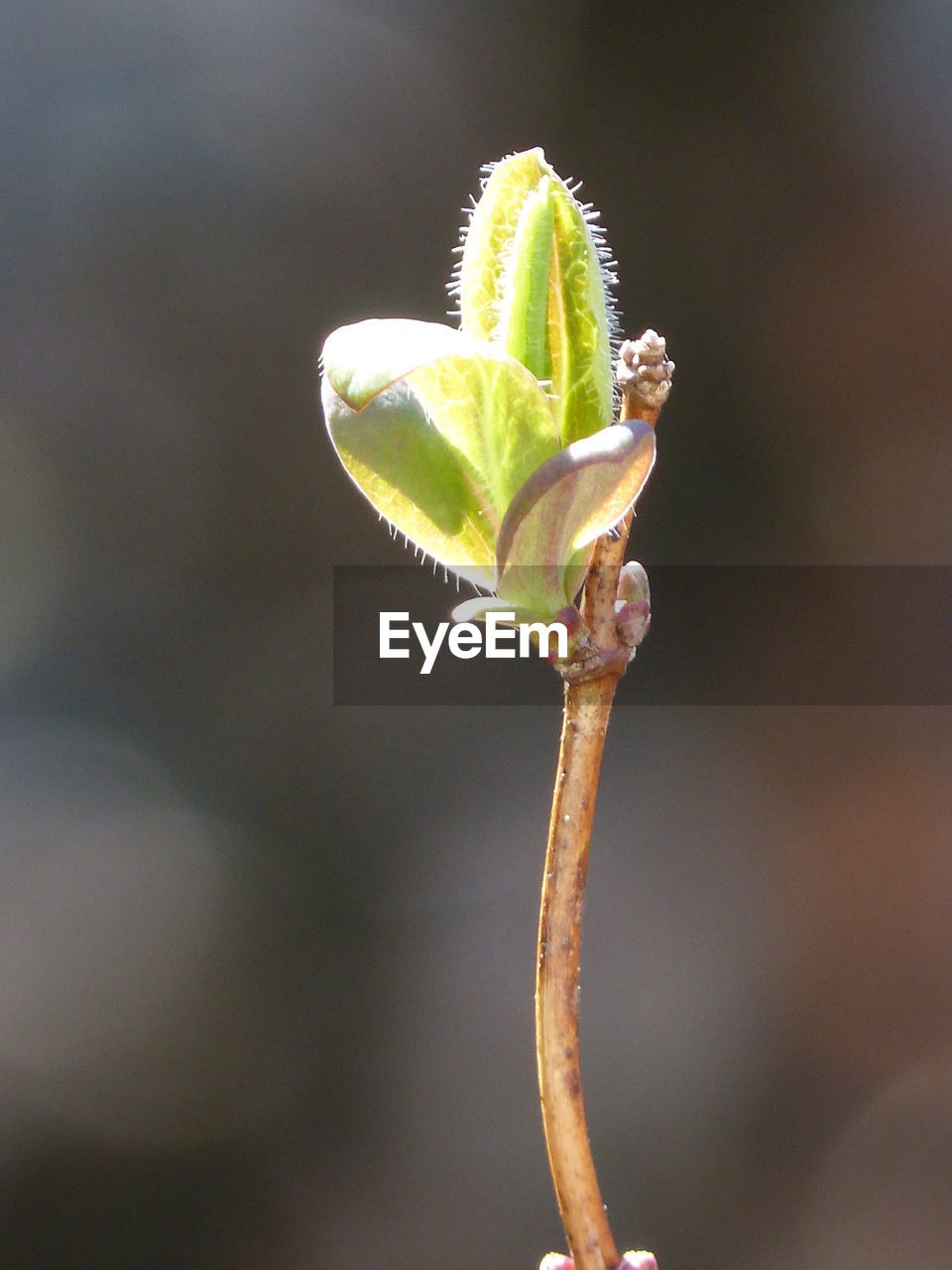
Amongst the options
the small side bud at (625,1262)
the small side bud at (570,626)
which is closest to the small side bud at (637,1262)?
the small side bud at (625,1262)

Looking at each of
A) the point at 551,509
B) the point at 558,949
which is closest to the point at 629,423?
the point at 551,509

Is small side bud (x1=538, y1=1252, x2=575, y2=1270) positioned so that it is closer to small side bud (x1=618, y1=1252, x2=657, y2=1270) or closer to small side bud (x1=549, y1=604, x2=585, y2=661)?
small side bud (x1=618, y1=1252, x2=657, y2=1270)

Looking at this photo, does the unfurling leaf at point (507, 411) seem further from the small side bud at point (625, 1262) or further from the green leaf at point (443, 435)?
the small side bud at point (625, 1262)

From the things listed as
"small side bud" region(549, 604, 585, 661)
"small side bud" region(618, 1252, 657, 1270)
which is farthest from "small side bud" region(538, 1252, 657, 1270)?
"small side bud" region(549, 604, 585, 661)

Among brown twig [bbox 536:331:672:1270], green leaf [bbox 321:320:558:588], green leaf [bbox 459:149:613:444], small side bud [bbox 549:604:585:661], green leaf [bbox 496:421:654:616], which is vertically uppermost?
green leaf [bbox 459:149:613:444]

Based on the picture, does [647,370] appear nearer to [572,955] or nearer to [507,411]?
[507,411]

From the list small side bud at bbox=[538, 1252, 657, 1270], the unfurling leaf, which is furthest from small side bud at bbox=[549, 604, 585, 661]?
small side bud at bbox=[538, 1252, 657, 1270]

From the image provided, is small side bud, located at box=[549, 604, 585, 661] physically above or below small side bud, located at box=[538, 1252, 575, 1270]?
above
